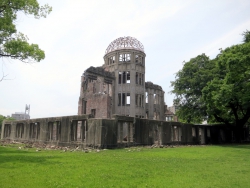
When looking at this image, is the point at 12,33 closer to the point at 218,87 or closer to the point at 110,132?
the point at 110,132

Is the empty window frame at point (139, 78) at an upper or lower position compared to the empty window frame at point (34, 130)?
upper

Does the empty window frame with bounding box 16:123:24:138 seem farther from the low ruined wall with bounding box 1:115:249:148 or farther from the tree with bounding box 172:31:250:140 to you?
Answer: the tree with bounding box 172:31:250:140

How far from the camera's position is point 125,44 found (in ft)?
112

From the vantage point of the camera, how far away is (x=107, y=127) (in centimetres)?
1719

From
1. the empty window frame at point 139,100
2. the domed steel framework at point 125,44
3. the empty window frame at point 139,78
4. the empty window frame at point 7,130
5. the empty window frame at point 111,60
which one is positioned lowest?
the empty window frame at point 7,130

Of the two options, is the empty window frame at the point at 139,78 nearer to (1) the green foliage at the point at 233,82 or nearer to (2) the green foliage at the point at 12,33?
(1) the green foliage at the point at 233,82

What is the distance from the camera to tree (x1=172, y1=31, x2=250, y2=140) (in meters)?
19.8

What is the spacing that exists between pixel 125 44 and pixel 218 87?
53.8ft

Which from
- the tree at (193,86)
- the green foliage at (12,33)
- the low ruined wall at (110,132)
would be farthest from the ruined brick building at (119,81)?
the green foliage at (12,33)

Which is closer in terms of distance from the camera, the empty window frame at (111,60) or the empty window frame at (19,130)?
the empty window frame at (19,130)

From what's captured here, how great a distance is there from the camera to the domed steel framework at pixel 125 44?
3402 cm

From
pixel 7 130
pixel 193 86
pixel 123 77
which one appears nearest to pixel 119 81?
pixel 123 77

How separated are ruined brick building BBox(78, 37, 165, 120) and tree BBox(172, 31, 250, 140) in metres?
5.71

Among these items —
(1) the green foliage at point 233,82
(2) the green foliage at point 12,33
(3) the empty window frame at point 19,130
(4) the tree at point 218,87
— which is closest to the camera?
(2) the green foliage at point 12,33
